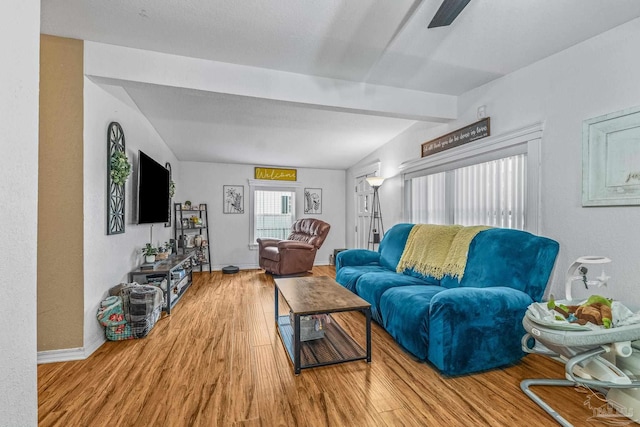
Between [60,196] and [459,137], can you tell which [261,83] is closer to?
[60,196]

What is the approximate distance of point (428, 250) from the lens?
9.66 ft

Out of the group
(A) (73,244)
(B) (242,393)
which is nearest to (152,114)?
(A) (73,244)

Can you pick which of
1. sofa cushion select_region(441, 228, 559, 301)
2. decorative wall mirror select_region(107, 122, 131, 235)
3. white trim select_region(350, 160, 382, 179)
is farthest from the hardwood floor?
white trim select_region(350, 160, 382, 179)

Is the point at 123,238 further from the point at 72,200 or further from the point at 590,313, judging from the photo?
the point at 590,313

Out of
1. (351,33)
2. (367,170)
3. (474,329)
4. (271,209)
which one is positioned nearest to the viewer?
(474,329)

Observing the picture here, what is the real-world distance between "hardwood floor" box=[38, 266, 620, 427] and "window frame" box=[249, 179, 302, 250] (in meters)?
3.46

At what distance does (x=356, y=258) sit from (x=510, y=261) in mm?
1764

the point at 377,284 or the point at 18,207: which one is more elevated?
the point at 18,207

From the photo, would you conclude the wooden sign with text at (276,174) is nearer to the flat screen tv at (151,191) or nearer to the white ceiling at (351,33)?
the flat screen tv at (151,191)

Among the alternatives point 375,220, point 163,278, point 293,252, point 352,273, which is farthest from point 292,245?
point 163,278

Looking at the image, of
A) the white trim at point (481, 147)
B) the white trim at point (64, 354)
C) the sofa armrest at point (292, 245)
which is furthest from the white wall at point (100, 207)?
the white trim at point (481, 147)

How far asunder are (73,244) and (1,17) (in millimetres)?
1806

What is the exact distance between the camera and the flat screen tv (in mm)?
3064

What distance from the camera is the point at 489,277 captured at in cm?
230
